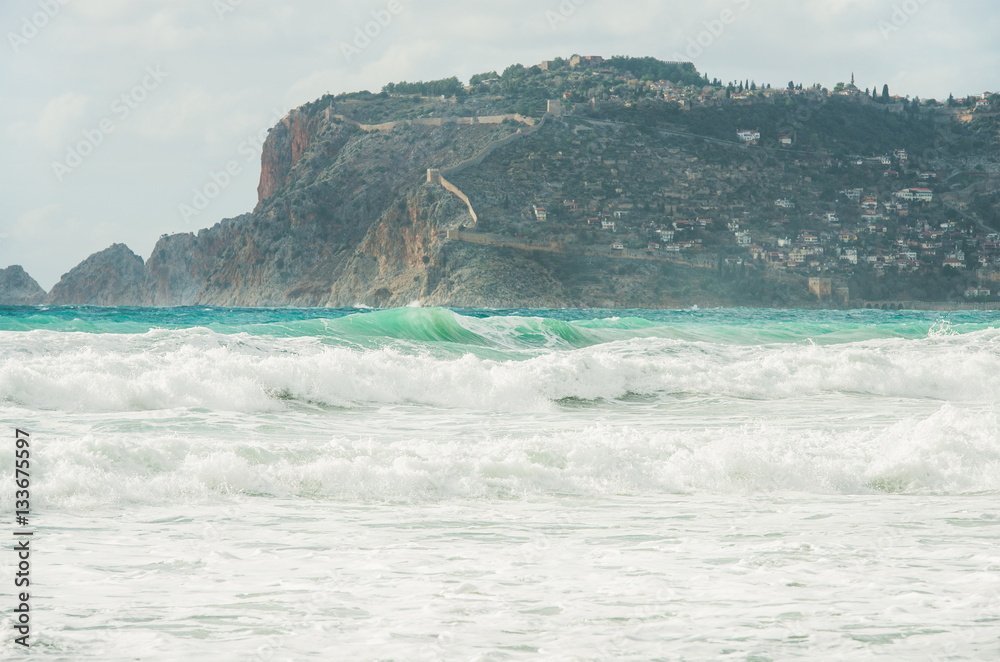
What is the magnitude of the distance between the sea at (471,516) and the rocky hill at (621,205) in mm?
63061

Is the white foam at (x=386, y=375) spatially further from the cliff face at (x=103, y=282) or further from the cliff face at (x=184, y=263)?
the cliff face at (x=103, y=282)

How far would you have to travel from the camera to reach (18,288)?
13962 cm

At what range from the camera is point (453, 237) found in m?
83.3

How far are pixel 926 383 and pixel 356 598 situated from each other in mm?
13898

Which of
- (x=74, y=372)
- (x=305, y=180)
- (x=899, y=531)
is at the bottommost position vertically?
(x=899, y=531)

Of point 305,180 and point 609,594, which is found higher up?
point 305,180

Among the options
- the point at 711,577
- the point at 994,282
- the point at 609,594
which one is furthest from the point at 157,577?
the point at 994,282

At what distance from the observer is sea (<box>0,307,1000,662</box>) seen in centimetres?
387

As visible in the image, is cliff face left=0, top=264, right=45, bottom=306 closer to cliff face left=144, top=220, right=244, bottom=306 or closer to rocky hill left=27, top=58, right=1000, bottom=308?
cliff face left=144, top=220, right=244, bottom=306

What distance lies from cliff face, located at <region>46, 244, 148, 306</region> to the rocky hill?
2237 centimetres

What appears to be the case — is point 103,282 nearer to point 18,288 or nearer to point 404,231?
point 18,288

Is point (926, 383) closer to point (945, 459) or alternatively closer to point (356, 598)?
point (945, 459)

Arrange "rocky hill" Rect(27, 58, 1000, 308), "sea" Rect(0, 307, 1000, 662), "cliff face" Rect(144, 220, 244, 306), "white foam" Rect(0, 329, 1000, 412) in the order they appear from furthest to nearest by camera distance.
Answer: "cliff face" Rect(144, 220, 244, 306) → "rocky hill" Rect(27, 58, 1000, 308) → "white foam" Rect(0, 329, 1000, 412) → "sea" Rect(0, 307, 1000, 662)

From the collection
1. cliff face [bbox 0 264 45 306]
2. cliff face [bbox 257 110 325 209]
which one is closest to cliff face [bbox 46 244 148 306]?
cliff face [bbox 0 264 45 306]
